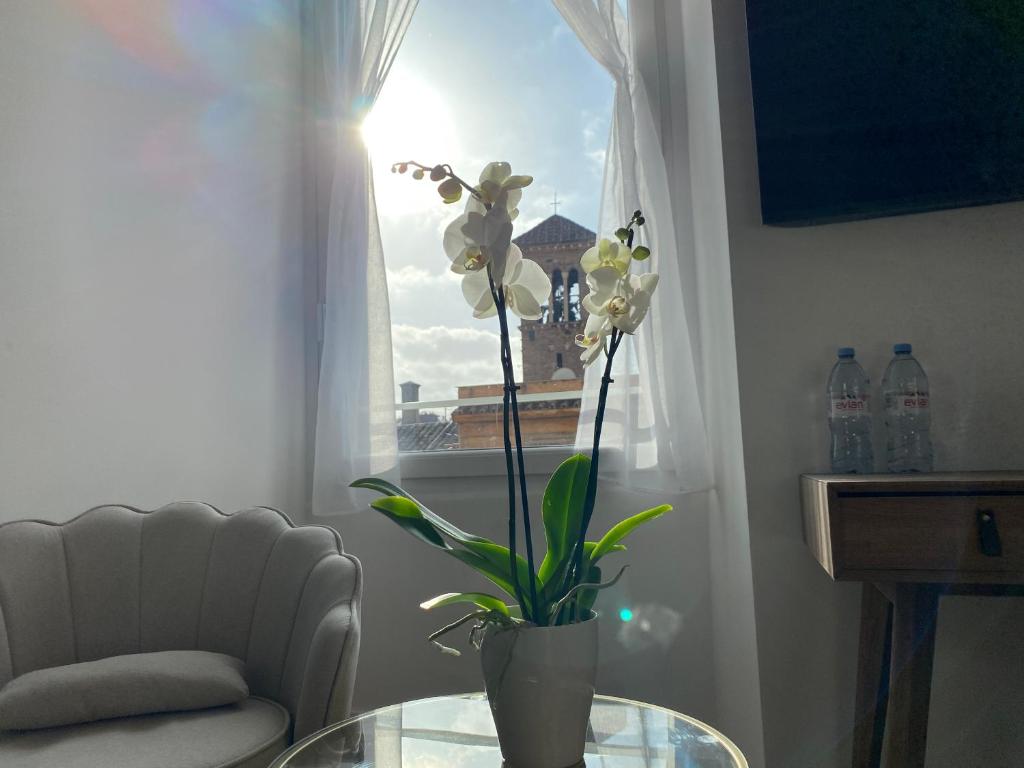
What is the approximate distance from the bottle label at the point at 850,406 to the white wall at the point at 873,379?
8 centimetres

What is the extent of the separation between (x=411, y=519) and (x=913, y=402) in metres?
1.09

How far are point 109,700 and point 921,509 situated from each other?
1381 mm

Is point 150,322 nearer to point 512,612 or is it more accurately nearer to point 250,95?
point 250,95

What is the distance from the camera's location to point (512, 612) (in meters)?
0.94

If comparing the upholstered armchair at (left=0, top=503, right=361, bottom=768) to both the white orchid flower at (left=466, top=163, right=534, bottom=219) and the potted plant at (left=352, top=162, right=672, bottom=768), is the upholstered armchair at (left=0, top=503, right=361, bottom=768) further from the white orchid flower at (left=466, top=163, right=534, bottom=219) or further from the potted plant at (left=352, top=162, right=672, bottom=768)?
the white orchid flower at (left=466, top=163, right=534, bottom=219)

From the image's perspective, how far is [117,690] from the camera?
1.28 metres

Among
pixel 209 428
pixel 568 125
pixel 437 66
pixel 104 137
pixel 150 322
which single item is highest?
pixel 437 66

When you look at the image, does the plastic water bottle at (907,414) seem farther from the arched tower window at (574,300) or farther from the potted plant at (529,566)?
the arched tower window at (574,300)

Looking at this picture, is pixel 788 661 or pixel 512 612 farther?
pixel 788 661

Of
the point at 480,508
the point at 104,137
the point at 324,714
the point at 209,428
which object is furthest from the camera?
the point at 480,508

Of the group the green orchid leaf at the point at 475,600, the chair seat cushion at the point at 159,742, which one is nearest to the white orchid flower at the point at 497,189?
the green orchid leaf at the point at 475,600

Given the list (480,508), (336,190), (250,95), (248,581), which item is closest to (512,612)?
(248,581)

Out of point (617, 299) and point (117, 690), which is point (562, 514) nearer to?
point (617, 299)

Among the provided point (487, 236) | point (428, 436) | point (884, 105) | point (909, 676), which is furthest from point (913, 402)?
point (428, 436)
